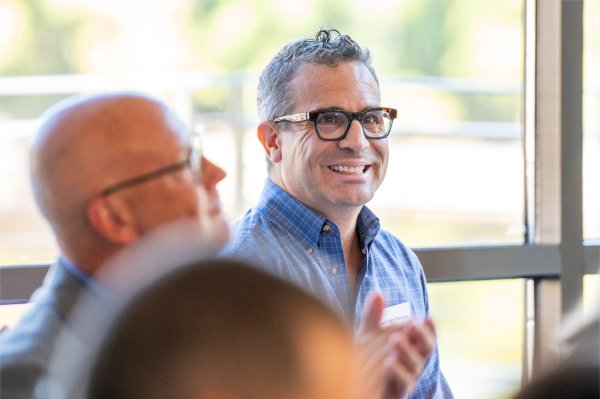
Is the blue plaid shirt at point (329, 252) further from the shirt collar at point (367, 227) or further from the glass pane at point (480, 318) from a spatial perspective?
the glass pane at point (480, 318)

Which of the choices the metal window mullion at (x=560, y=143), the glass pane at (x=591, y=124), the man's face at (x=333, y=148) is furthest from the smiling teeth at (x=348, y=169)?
the glass pane at (x=591, y=124)

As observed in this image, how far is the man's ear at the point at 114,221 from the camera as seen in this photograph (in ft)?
3.12

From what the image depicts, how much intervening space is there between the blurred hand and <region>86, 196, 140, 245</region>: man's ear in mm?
298

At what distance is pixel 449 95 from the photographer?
3031mm

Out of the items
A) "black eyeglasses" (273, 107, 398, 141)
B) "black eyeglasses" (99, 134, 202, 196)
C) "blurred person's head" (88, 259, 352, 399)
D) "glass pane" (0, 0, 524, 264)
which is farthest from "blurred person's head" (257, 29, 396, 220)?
"blurred person's head" (88, 259, 352, 399)

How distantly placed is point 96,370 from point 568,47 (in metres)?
2.72

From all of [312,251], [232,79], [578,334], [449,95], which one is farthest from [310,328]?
[449,95]

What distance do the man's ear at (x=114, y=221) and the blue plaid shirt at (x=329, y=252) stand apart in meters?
0.96

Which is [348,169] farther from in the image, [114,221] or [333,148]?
[114,221]

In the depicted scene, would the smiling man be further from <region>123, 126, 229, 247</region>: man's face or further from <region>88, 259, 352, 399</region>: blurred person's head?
<region>88, 259, 352, 399</region>: blurred person's head

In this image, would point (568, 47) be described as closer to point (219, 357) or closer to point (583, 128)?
point (583, 128)

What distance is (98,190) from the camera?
0.98m

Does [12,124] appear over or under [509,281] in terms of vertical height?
over

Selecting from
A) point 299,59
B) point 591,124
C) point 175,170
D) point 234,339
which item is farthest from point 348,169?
point 234,339
